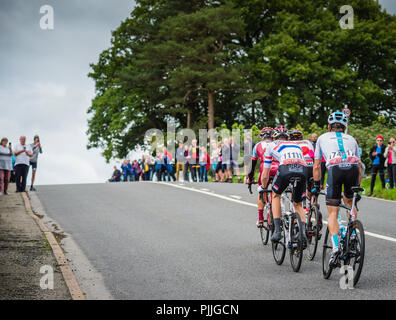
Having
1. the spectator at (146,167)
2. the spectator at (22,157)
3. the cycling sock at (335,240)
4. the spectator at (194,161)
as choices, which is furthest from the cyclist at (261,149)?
the spectator at (146,167)

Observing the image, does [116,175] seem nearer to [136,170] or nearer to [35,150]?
[136,170]

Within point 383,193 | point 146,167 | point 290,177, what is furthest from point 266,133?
point 146,167

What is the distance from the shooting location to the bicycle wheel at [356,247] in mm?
6582

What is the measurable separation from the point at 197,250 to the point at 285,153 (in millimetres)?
2475

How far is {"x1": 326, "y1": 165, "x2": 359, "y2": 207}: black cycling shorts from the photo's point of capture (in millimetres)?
7090

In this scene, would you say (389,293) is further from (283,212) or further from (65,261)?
(65,261)

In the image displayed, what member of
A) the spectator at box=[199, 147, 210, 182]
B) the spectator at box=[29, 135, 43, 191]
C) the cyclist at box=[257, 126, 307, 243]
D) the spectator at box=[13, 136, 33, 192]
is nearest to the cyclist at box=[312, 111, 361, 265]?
the cyclist at box=[257, 126, 307, 243]

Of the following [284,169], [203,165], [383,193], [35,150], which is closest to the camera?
[284,169]

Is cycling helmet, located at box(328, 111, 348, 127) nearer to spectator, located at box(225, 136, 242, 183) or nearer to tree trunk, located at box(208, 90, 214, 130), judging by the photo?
spectator, located at box(225, 136, 242, 183)

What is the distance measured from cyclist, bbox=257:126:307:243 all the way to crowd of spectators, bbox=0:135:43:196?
12.1m

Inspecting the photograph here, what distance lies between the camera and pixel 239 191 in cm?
1930

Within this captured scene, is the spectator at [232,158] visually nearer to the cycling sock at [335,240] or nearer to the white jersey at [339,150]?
the white jersey at [339,150]

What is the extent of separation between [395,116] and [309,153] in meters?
33.2

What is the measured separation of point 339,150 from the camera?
7156mm
